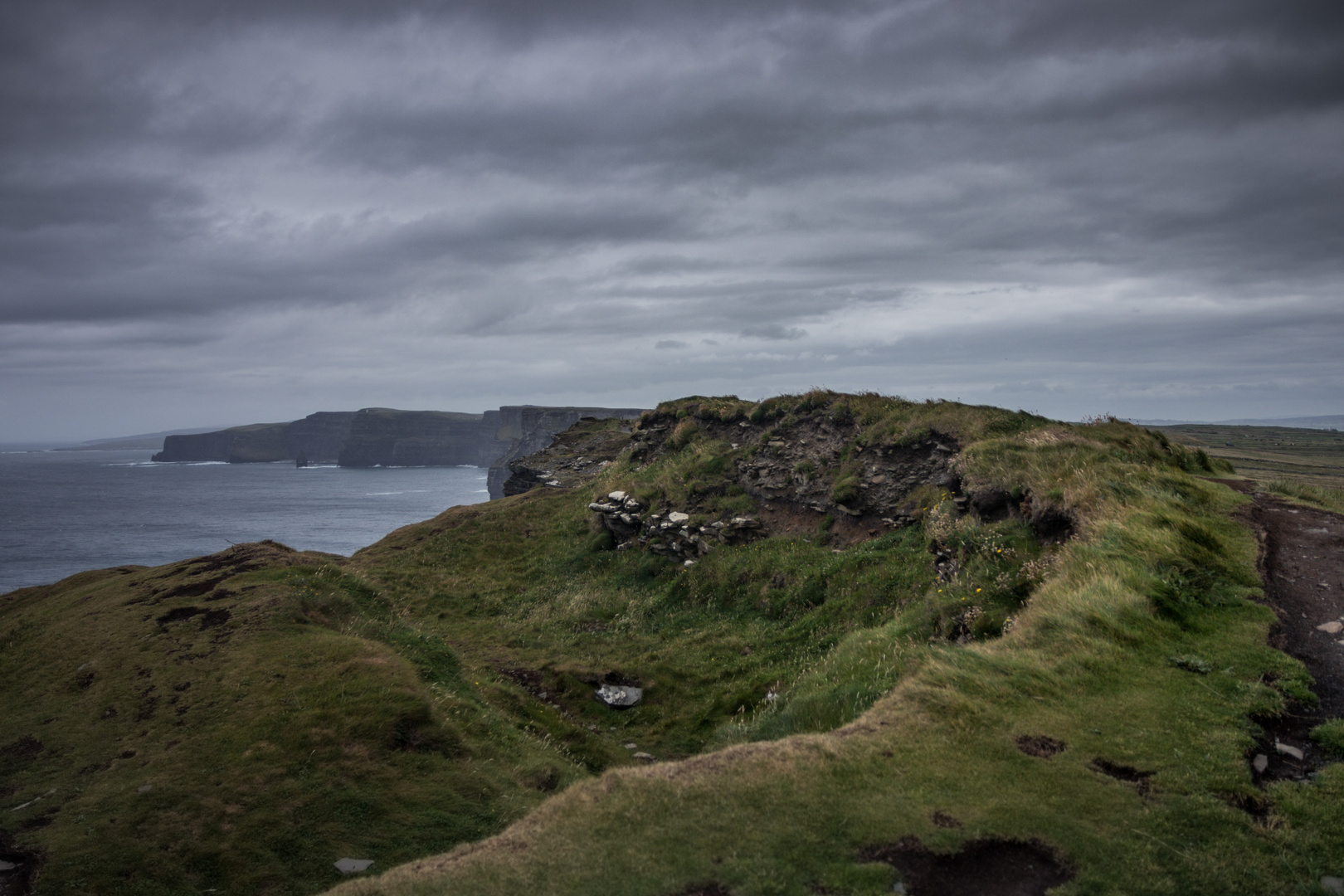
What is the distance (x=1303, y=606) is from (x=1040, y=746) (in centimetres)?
618

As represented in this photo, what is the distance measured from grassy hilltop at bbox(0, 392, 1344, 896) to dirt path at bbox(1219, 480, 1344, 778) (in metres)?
0.28

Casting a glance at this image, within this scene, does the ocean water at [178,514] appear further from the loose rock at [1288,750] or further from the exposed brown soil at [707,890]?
the loose rock at [1288,750]

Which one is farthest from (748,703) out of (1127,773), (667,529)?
(667,529)

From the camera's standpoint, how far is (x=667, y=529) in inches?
1046

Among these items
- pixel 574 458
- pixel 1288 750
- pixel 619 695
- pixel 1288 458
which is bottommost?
pixel 619 695

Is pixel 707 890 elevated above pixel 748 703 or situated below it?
above

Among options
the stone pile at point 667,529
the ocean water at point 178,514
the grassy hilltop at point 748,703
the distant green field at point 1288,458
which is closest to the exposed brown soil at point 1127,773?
the grassy hilltop at point 748,703

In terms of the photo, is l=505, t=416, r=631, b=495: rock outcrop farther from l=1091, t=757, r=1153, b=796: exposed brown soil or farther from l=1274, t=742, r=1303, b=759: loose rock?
l=1274, t=742, r=1303, b=759: loose rock

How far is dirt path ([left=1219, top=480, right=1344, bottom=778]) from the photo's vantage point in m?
7.27

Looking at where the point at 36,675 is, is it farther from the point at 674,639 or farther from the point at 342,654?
the point at 674,639

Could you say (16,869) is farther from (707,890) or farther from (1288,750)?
(1288,750)

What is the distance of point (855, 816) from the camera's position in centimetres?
659

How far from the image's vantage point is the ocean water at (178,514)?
253 ft

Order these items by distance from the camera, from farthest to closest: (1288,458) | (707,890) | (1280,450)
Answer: (1280,450)
(1288,458)
(707,890)
